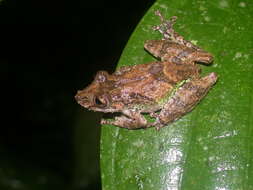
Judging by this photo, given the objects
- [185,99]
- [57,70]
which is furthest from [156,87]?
[57,70]

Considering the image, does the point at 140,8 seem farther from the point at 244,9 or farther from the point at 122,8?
the point at 244,9

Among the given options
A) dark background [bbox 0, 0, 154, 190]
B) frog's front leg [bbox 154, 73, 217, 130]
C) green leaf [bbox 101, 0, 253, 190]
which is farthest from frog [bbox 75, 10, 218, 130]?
dark background [bbox 0, 0, 154, 190]

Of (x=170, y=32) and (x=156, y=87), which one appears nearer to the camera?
(x=170, y=32)

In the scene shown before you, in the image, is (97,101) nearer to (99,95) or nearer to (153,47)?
(99,95)

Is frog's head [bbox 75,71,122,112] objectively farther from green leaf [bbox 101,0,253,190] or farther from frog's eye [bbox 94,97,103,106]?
green leaf [bbox 101,0,253,190]

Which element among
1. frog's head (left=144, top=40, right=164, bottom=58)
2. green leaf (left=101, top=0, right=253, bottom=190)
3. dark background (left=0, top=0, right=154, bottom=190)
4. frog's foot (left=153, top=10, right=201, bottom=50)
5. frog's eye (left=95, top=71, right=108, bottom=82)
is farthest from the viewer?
dark background (left=0, top=0, right=154, bottom=190)
